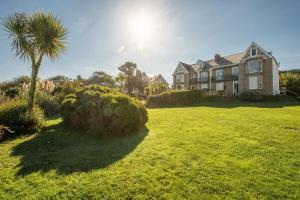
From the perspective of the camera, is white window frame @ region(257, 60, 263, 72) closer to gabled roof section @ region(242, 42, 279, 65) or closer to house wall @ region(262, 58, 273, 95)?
house wall @ region(262, 58, 273, 95)

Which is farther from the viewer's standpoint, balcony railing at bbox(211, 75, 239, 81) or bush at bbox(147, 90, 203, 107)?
balcony railing at bbox(211, 75, 239, 81)

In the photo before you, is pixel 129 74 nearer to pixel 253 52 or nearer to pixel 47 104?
pixel 253 52

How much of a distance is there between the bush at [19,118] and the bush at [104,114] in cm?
178

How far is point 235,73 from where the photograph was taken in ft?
121

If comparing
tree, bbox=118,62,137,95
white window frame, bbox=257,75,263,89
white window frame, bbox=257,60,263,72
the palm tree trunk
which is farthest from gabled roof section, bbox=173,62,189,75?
the palm tree trunk

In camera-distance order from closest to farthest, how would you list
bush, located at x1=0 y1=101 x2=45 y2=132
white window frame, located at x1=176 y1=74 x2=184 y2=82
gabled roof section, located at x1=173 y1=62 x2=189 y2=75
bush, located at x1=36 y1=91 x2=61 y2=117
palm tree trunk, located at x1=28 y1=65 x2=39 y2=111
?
bush, located at x1=0 y1=101 x2=45 y2=132 < palm tree trunk, located at x1=28 y1=65 x2=39 y2=111 < bush, located at x1=36 y1=91 x2=61 y2=117 < gabled roof section, located at x1=173 y1=62 x2=189 y2=75 < white window frame, located at x1=176 y1=74 x2=184 y2=82

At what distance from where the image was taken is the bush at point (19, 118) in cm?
919

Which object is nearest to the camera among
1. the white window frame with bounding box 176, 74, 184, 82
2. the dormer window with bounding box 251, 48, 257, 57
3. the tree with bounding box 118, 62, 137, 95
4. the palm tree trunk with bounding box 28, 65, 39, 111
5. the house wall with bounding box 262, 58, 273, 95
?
the palm tree trunk with bounding box 28, 65, 39, 111

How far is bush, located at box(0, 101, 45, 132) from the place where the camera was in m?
9.19

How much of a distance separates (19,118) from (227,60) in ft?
129

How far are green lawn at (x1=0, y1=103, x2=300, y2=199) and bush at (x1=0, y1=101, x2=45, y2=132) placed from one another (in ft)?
4.13

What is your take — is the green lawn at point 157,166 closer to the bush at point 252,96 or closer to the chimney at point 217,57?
the bush at point 252,96

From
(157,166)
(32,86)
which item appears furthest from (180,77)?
(157,166)

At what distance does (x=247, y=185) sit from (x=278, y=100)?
2867 centimetres
